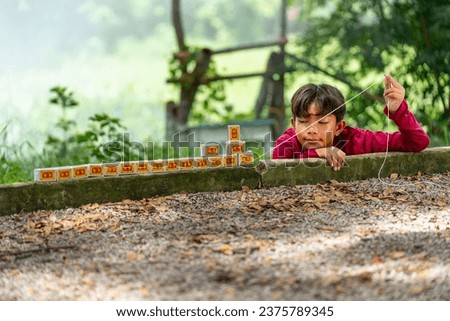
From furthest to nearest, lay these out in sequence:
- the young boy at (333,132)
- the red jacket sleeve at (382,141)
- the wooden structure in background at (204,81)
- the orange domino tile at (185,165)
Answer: the wooden structure in background at (204,81), the red jacket sleeve at (382,141), the young boy at (333,132), the orange domino tile at (185,165)

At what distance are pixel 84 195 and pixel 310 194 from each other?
1.04m

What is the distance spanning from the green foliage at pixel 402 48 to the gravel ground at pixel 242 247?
3.38 meters

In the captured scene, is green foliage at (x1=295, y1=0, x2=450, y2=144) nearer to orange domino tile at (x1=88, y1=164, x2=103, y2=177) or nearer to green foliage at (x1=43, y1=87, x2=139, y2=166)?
green foliage at (x1=43, y1=87, x2=139, y2=166)

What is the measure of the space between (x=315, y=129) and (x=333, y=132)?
4.6 inches

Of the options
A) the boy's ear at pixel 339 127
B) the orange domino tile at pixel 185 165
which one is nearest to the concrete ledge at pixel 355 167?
the boy's ear at pixel 339 127

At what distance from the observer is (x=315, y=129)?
373 cm

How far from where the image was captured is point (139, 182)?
3420mm

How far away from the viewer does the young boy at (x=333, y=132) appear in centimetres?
371

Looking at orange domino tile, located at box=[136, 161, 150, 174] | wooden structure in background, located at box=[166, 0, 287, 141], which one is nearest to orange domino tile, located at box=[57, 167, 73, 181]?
orange domino tile, located at box=[136, 161, 150, 174]

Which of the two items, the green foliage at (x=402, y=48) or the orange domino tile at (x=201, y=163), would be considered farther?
the green foliage at (x=402, y=48)

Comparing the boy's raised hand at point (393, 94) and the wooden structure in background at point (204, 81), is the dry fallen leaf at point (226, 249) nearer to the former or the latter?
the boy's raised hand at point (393, 94)

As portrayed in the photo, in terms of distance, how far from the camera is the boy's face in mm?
3709

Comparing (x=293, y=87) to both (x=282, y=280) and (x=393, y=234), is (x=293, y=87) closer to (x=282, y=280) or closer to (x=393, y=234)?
(x=393, y=234)

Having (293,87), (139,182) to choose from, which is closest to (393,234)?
(139,182)
